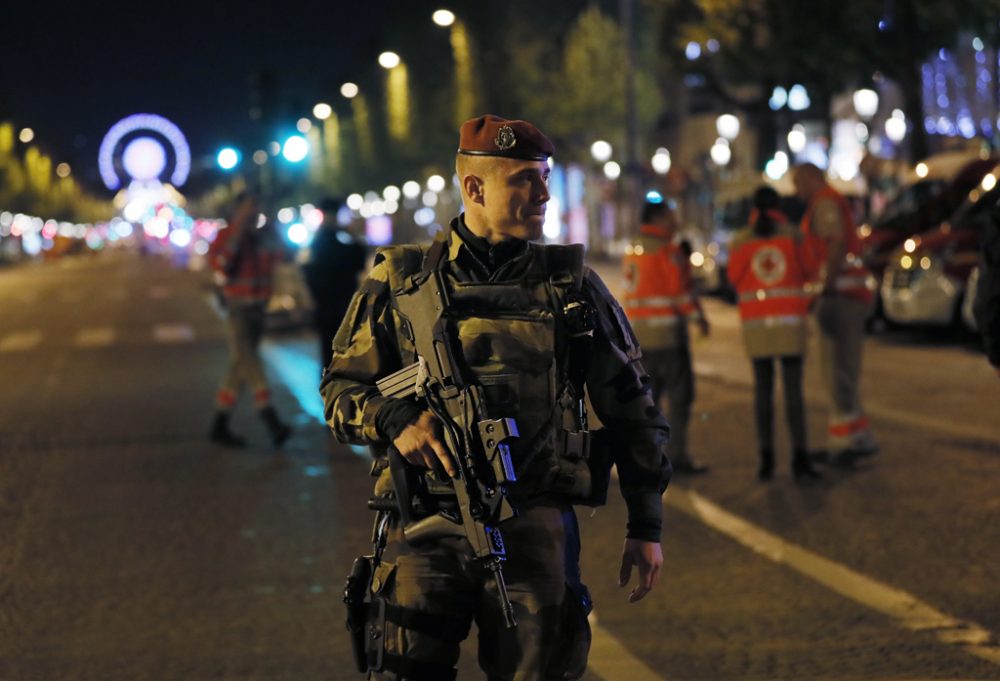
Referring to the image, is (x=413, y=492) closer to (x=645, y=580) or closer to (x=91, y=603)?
(x=645, y=580)

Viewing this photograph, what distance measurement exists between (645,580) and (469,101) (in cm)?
6192

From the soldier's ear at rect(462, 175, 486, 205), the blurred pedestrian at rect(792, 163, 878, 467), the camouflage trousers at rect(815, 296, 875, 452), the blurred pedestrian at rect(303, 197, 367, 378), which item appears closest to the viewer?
the soldier's ear at rect(462, 175, 486, 205)

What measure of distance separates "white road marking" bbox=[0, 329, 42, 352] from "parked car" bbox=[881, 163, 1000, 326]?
12662 mm

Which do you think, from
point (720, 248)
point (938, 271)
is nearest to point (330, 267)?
point (938, 271)

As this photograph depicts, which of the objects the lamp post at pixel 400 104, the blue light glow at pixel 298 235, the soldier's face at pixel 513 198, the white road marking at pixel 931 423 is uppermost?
the lamp post at pixel 400 104

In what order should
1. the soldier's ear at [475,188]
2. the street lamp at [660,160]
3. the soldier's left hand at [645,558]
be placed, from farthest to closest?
the street lamp at [660,160]
the soldier's left hand at [645,558]
the soldier's ear at [475,188]

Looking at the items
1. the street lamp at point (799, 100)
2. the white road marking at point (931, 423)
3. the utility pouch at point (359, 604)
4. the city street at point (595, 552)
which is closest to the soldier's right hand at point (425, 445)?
the utility pouch at point (359, 604)

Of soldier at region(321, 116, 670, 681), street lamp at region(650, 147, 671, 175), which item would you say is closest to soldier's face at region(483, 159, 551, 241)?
soldier at region(321, 116, 670, 681)

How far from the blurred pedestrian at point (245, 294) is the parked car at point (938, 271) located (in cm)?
991

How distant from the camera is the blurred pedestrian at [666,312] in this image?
34.1ft

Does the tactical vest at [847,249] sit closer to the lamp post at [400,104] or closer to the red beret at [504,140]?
the red beret at [504,140]

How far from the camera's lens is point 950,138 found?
38.1 metres

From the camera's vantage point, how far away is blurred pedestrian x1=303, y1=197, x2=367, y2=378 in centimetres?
1223

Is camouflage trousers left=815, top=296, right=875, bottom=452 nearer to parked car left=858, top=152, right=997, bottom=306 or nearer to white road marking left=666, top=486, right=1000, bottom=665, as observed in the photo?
white road marking left=666, top=486, right=1000, bottom=665
